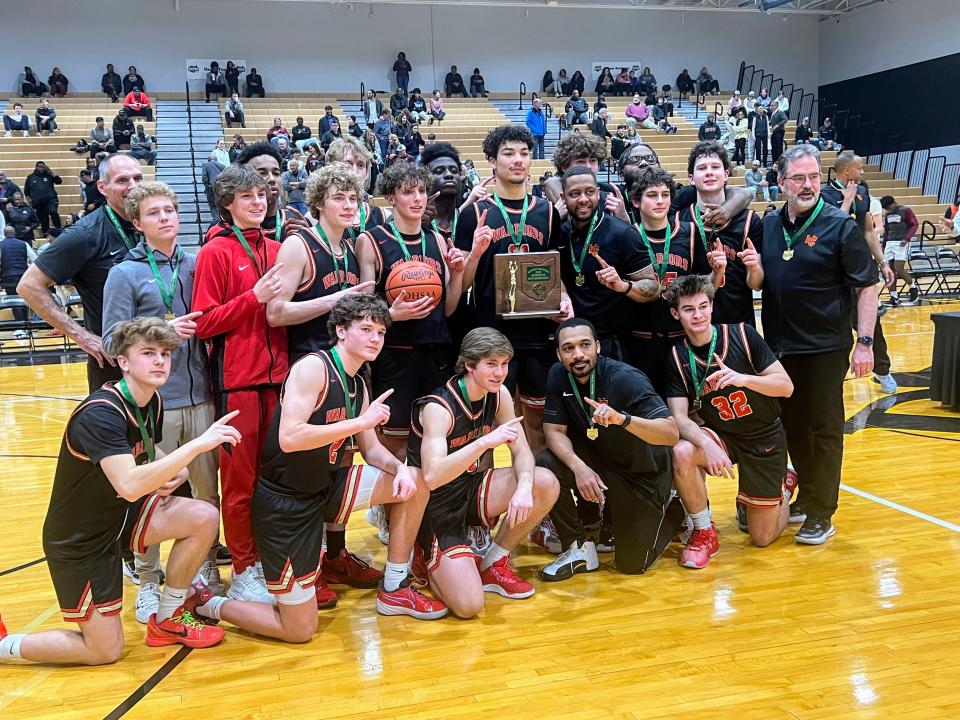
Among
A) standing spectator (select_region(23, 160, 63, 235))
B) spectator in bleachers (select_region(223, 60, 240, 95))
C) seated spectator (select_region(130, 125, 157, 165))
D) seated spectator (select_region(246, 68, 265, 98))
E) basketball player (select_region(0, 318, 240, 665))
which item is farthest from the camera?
seated spectator (select_region(246, 68, 265, 98))

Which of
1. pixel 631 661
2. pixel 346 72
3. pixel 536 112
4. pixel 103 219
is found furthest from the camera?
pixel 346 72

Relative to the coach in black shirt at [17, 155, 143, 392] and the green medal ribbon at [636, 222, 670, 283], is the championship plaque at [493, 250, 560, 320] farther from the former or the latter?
the coach in black shirt at [17, 155, 143, 392]

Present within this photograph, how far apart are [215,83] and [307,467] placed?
74.7 ft

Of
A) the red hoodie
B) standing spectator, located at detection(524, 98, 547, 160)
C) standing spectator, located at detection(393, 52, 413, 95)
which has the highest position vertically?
standing spectator, located at detection(393, 52, 413, 95)

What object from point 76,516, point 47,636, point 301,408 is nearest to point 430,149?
point 301,408

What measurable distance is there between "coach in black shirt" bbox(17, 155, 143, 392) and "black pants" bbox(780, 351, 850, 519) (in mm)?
3475

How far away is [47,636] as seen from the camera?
3539mm

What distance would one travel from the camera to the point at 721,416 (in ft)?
15.2

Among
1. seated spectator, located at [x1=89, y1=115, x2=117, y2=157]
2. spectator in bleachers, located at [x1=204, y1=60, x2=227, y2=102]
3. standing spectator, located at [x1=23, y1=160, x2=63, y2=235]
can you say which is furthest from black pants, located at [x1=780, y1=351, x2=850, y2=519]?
spectator in bleachers, located at [x1=204, y1=60, x2=227, y2=102]

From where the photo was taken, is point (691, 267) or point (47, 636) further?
point (691, 267)

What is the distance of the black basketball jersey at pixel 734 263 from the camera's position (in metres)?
4.76

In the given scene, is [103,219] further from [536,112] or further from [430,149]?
[536,112]

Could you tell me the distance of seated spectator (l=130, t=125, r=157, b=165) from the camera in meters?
18.6

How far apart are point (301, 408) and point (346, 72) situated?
25.2 meters
